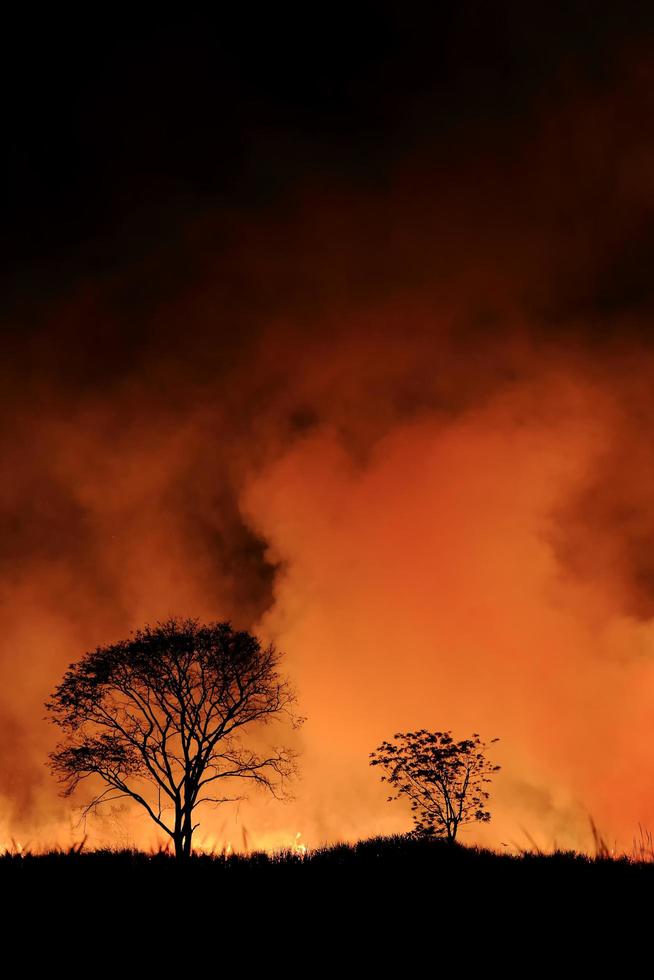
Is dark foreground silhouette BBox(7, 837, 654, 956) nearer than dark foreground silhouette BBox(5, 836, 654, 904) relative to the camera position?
Yes

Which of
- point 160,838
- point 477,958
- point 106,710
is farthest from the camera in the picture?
point 106,710

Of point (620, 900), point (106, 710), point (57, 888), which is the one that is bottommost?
point (620, 900)

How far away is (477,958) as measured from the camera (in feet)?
17.7

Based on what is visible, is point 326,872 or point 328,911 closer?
point 328,911

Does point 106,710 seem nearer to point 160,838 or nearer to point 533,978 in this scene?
point 160,838

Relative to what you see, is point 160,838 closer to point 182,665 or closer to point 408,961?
point 408,961

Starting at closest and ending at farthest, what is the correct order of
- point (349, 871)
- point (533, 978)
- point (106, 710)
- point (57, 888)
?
point (533, 978) < point (57, 888) < point (349, 871) < point (106, 710)

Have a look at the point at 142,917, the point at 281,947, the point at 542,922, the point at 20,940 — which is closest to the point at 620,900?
the point at 542,922

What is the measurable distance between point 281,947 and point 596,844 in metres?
6.96

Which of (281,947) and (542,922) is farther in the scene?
(542,922)

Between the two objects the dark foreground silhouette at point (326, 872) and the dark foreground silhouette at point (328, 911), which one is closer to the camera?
the dark foreground silhouette at point (328, 911)

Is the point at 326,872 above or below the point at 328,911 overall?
above

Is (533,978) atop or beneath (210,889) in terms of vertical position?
beneath

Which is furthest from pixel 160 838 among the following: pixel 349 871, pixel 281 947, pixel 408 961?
pixel 408 961
